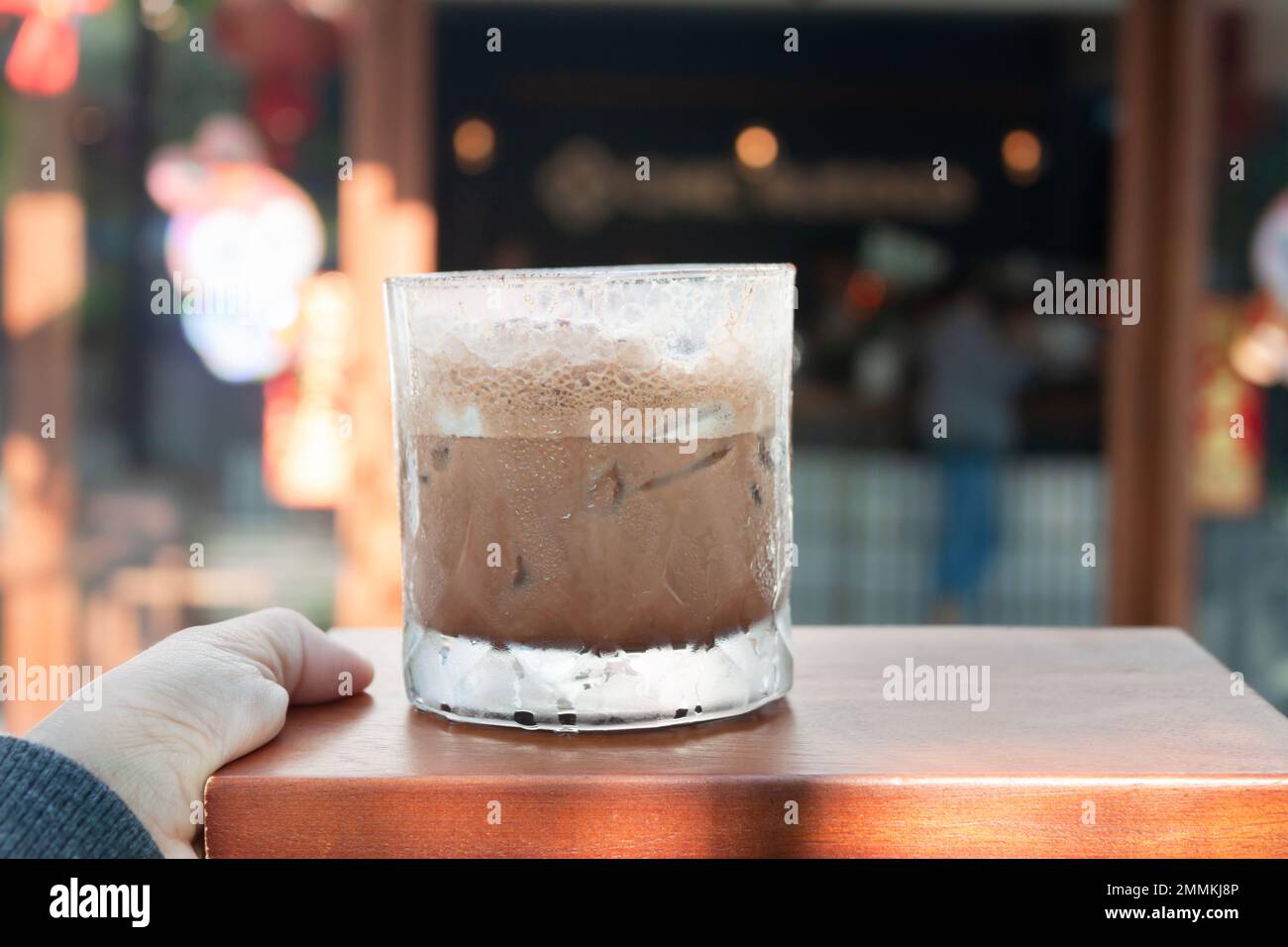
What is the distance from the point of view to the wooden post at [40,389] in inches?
150

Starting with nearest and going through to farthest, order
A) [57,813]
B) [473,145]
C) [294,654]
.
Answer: [57,813] → [294,654] → [473,145]

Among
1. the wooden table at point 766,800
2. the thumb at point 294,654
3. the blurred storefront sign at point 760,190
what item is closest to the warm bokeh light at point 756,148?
the blurred storefront sign at point 760,190

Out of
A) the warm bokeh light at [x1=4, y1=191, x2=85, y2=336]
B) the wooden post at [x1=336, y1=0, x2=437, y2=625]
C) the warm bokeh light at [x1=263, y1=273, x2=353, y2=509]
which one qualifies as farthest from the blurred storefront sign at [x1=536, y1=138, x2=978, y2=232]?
the warm bokeh light at [x1=4, y1=191, x2=85, y2=336]

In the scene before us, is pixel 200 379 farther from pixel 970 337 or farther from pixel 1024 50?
pixel 1024 50

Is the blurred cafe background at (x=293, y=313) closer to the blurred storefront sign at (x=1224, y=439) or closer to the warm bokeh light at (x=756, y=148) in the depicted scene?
the blurred storefront sign at (x=1224, y=439)

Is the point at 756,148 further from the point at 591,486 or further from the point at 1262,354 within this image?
the point at 591,486

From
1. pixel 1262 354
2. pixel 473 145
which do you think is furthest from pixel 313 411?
pixel 1262 354

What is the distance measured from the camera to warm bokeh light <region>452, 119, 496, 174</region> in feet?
20.5

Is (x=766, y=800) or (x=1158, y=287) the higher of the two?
(x=1158, y=287)

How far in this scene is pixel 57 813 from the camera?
670 mm

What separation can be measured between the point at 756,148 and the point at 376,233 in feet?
10.2

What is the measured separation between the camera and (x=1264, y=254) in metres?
4.15
